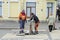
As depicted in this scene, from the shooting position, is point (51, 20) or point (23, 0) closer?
point (51, 20)

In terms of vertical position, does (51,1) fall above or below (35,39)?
above

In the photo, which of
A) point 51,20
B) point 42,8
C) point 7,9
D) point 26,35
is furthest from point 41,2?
point 26,35

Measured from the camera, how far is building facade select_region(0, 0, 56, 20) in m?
35.9

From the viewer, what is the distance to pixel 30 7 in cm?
3609

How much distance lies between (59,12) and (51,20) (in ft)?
46.5

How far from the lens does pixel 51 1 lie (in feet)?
117

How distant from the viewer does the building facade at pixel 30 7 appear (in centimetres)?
3588

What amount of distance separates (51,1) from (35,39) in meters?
19.1

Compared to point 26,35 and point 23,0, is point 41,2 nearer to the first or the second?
point 23,0

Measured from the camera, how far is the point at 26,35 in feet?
62.8

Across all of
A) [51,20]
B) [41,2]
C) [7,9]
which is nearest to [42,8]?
[41,2]

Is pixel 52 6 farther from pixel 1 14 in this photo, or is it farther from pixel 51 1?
pixel 1 14

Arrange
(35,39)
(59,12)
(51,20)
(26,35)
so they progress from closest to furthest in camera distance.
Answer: (35,39) → (26,35) → (51,20) → (59,12)

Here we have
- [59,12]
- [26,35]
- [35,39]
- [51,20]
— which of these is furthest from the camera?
[59,12]
